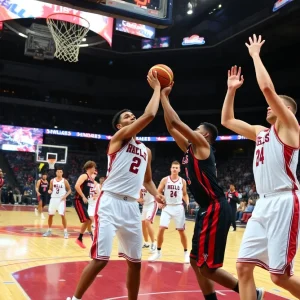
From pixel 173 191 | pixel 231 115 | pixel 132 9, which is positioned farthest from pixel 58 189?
pixel 231 115

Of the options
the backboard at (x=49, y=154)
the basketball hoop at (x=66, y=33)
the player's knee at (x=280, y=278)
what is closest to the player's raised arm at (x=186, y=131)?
the player's knee at (x=280, y=278)

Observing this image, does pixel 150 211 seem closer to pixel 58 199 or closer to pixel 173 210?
pixel 173 210

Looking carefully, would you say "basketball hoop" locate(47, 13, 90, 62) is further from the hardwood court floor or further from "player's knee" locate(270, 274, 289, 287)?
"player's knee" locate(270, 274, 289, 287)

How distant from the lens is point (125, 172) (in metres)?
3.97

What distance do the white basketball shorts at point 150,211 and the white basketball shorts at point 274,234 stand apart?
5114mm

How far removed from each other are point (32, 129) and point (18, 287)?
25420 mm

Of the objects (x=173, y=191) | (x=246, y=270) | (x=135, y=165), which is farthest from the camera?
(x=173, y=191)

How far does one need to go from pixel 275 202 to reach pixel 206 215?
94cm

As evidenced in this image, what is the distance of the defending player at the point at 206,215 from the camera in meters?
3.75

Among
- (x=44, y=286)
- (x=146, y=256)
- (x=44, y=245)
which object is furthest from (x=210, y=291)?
(x=44, y=245)

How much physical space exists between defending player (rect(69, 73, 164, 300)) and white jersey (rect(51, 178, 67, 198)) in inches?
267

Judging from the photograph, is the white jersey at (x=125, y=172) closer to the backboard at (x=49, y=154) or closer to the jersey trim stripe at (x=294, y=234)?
the jersey trim stripe at (x=294, y=234)

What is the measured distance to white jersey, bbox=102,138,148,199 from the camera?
12.9 feet

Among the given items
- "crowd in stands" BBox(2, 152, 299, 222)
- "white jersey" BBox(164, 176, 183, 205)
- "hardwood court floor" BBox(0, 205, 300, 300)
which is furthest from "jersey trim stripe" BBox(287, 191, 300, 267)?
"crowd in stands" BBox(2, 152, 299, 222)
